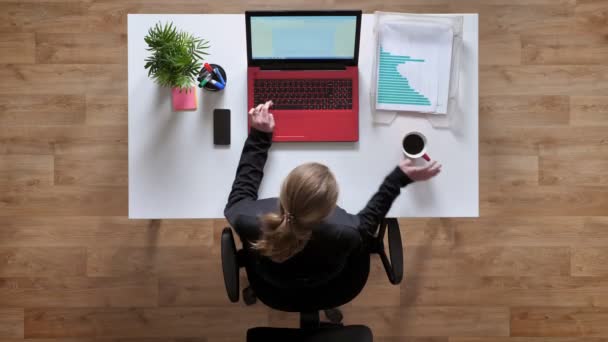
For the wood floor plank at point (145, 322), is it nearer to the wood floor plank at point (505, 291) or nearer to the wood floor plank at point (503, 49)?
the wood floor plank at point (505, 291)

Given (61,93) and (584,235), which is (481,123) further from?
(61,93)

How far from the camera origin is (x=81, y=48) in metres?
2.11

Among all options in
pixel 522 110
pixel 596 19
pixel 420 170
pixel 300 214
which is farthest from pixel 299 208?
pixel 596 19

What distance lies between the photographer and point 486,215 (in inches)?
82.8

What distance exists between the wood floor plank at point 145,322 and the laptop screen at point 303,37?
1.16 meters

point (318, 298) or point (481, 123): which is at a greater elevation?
point (481, 123)

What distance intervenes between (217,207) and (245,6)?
1.03 meters

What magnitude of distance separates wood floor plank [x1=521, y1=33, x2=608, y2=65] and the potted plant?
57.2 inches

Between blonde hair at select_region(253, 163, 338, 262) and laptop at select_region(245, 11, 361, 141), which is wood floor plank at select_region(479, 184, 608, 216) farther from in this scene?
blonde hair at select_region(253, 163, 338, 262)

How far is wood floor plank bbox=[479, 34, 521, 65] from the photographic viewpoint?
2.10 meters

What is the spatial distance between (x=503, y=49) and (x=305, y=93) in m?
1.10

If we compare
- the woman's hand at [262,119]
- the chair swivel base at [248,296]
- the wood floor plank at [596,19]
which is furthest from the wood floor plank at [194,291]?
the wood floor plank at [596,19]

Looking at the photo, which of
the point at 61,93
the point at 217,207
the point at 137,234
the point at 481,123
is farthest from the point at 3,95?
the point at 481,123

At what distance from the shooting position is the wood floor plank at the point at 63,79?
211 cm
